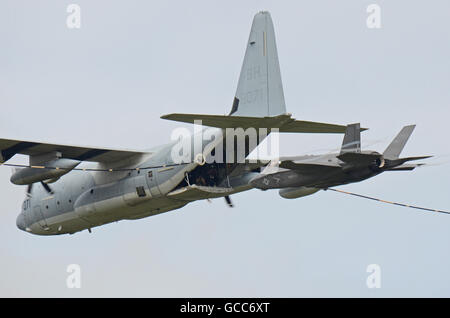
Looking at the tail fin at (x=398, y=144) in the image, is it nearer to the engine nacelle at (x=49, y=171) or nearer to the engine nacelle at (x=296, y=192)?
the engine nacelle at (x=296, y=192)

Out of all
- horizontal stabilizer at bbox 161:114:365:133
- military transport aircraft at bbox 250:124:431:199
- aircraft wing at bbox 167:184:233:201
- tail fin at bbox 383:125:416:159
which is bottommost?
aircraft wing at bbox 167:184:233:201

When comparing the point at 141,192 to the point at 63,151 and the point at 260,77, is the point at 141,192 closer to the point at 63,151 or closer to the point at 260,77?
the point at 63,151

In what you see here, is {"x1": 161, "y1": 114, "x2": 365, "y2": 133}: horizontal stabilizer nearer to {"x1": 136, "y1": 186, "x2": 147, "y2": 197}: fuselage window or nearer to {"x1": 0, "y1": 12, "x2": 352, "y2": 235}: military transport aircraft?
{"x1": 0, "y1": 12, "x2": 352, "y2": 235}: military transport aircraft

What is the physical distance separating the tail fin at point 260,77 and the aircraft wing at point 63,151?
246 inches

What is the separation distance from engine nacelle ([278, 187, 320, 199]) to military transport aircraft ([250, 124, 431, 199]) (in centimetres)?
519

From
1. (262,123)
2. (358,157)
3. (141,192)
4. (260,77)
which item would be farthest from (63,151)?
(358,157)

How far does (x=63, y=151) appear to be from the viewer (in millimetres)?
47719

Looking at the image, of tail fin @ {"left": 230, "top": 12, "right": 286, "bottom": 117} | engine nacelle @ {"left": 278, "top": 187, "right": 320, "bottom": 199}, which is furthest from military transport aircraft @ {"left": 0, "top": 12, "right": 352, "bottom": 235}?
engine nacelle @ {"left": 278, "top": 187, "right": 320, "bottom": 199}

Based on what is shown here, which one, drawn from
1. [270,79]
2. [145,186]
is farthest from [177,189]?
[270,79]

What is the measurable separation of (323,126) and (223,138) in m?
4.21

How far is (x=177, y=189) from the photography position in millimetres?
46875

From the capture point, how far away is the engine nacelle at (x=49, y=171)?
154 feet

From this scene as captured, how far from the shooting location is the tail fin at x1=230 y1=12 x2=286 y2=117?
4400 centimetres

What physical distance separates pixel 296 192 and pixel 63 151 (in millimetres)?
10538
